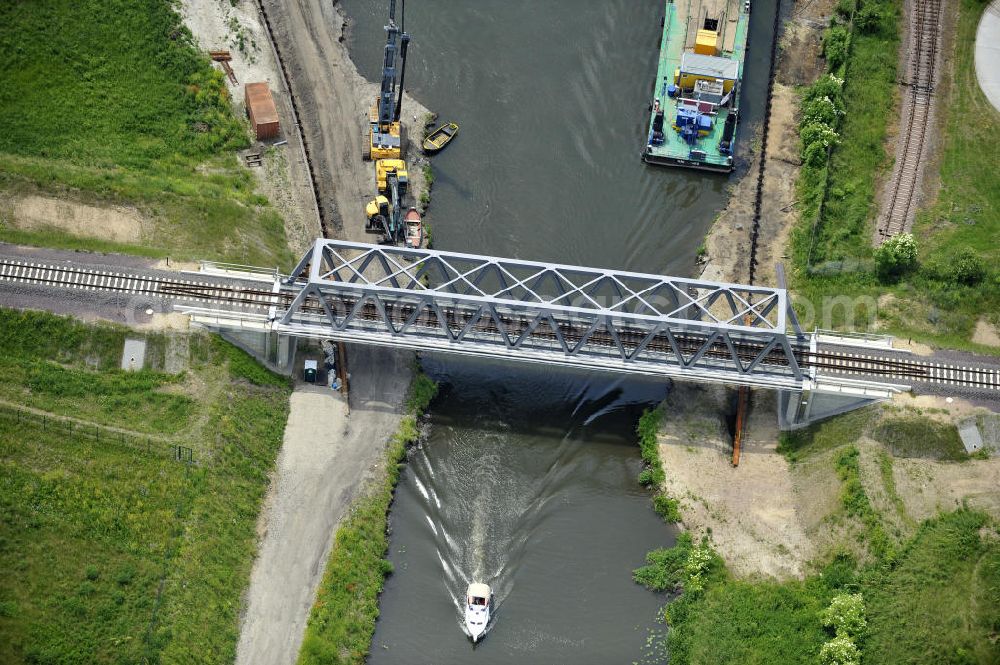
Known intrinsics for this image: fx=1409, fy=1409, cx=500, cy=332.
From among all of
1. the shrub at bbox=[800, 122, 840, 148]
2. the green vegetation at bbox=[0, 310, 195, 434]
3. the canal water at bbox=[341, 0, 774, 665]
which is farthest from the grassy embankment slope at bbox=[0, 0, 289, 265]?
the shrub at bbox=[800, 122, 840, 148]

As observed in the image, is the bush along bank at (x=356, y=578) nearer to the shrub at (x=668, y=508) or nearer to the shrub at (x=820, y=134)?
the shrub at (x=668, y=508)

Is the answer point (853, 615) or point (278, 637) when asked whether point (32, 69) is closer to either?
point (278, 637)

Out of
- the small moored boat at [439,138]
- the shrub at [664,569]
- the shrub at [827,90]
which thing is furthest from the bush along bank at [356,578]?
the shrub at [827,90]

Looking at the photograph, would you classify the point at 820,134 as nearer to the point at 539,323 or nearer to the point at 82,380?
the point at 539,323

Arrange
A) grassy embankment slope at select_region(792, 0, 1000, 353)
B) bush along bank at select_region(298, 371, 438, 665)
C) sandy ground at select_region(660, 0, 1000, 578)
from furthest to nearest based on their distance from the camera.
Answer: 1. grassy embankment slope at select_region(792, 0, 1000, 353)
2. sandy ground at select_region(660, 0, 1000, 578)
3. bush along bank at select_region(298, 371, 438, 665)

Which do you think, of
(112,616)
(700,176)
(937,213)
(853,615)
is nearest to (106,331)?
(112,616)

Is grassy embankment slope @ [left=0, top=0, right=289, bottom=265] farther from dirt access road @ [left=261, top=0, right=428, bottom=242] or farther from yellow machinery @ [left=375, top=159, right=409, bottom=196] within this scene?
yellow machinery @ [left=375, top=159, right=409, bottom=196]
